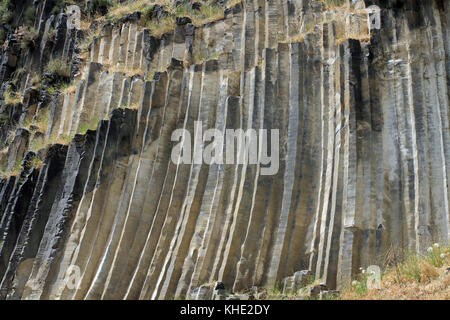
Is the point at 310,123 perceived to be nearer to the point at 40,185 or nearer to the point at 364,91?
the point at 364,91

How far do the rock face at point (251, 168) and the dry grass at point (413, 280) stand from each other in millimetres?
433

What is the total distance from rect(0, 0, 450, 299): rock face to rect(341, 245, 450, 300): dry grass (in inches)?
17.0

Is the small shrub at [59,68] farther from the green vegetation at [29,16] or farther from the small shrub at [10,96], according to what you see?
the green vegetation at [29,16]

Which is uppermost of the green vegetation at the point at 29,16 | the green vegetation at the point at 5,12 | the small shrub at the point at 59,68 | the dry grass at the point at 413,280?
the green vegetation at the point at 5,12

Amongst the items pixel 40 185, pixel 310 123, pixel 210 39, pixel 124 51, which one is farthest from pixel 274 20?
pixel 40 185

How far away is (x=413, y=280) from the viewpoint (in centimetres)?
1095

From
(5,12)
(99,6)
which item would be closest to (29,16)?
(5,12)

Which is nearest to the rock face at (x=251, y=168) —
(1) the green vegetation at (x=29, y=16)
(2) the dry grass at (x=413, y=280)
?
(2) the dry grass at (x=413, y=280)

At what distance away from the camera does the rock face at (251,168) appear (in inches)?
491

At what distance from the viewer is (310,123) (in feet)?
46.3

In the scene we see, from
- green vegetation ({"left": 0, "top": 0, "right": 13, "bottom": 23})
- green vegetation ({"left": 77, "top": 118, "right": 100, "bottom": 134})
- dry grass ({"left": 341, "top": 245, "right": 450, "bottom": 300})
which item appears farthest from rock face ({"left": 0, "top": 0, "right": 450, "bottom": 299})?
green vegetation ({"left": 0, "top": 0, "right": 13, "bottom": 23})

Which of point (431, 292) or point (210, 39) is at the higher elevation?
point (210, 39)

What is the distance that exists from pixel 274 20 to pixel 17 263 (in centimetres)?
805

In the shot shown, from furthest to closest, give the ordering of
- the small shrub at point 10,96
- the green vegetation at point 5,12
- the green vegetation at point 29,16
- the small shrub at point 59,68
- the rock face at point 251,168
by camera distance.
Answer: the green vegetation at point 5,12, the green vegetation at point 29,16, the small shrub at point 10,96, the small shrub at point 59,68, the rock face at point 251,168
